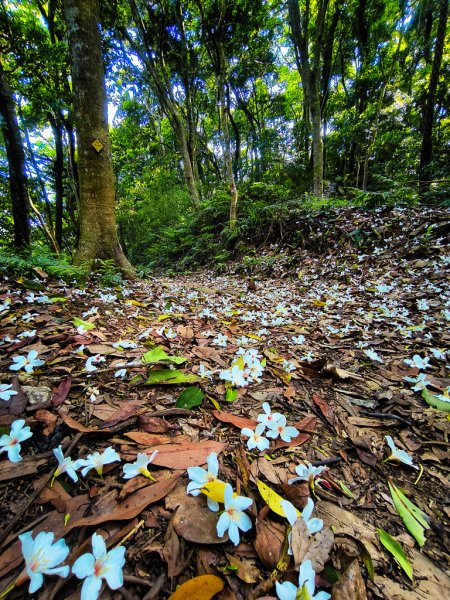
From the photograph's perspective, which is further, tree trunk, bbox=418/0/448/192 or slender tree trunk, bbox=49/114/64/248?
slender tree trunk, bbox=49/114/64/248

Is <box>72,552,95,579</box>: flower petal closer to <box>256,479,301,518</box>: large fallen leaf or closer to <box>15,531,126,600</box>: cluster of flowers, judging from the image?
<box>15,531,126,600</box>: cluster of flowers

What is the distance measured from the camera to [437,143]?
1195cm

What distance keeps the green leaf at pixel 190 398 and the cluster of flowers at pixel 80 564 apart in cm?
72

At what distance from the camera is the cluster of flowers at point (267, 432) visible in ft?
4.01

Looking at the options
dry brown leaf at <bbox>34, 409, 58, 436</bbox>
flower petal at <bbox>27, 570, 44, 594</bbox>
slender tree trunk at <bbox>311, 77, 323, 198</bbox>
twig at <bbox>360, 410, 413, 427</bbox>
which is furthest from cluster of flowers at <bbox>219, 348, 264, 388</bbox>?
slender tree trunk at <bbox>311, 77, 323, 198</bbox>

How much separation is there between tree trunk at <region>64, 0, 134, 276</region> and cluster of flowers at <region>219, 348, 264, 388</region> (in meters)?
3.42

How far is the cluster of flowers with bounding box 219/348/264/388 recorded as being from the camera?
1.71m

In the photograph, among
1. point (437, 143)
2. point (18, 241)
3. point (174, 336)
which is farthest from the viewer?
point (437, 143)

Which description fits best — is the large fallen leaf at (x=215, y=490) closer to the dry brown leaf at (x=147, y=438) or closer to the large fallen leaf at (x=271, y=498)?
the large fallen leaf at (x=271, y=498)

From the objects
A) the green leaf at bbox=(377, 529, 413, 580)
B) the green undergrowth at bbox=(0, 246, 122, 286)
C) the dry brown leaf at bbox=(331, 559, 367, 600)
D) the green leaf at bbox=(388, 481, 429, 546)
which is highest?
the green undergrowth at bbox=(0, 246, 122, 286)

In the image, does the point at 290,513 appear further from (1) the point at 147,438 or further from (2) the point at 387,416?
(2) the point at 387,416

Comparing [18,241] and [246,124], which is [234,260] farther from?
[246,124]

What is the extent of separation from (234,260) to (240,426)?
6.74m

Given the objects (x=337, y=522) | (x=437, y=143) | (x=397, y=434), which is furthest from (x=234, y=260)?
(x=437, y=143)
